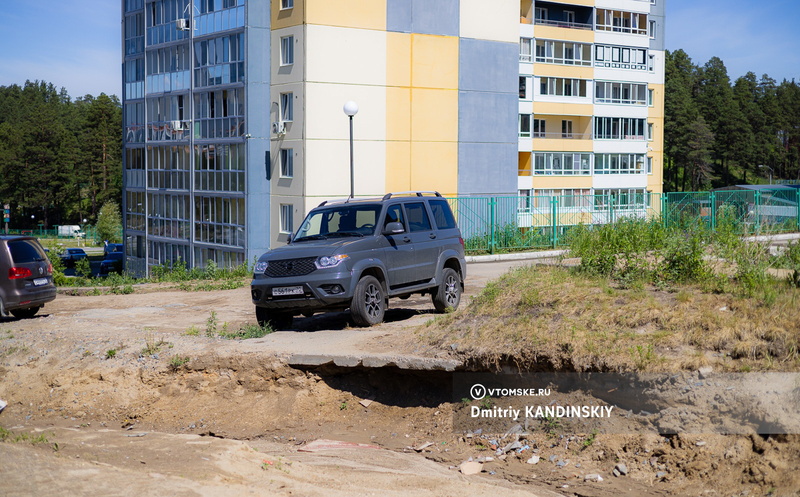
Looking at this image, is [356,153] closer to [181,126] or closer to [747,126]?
[181,126]

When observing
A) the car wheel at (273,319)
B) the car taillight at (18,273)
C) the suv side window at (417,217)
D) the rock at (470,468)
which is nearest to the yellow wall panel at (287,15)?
the car taillight at (18,273)

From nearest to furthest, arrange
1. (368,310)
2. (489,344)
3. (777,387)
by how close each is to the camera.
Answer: (777,387) < (489,344) < (368,310)

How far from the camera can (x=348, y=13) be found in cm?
3703

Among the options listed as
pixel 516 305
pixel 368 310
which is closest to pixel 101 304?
pixel 368 310

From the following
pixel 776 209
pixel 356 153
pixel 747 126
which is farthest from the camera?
pixel 747 126

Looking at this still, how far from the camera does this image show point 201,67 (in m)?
43.6

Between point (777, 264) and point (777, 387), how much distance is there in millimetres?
3162

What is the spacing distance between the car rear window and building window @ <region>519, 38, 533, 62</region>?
48.1 m

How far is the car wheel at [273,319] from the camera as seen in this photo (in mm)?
12523

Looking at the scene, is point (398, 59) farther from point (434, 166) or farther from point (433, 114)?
point (434, 166)

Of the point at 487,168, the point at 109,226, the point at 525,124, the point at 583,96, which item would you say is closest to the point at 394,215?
the point at 487,168

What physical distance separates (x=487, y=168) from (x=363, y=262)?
29.7 metres

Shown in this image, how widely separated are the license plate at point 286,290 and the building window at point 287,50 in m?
27.9

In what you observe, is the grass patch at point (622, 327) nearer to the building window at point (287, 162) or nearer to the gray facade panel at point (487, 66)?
the building window at point (287, 162)
